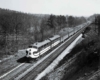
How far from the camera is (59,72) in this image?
29797 mm

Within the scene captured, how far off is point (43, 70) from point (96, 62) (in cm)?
1165

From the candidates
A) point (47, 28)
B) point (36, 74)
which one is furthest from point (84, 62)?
point (47, 28)

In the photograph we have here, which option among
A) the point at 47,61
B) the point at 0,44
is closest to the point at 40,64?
the point at 47,61

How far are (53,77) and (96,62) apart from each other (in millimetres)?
7659

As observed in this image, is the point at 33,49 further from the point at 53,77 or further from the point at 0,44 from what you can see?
the point at 0,44

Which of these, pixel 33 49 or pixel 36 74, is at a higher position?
pixel 33 49

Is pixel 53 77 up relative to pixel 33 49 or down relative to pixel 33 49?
down

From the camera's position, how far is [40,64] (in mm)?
36750

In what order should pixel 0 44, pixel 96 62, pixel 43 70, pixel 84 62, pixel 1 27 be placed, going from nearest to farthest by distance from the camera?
pixel 96 62, pixel 84 62, pixel 43 70, pixel 0 44, pixel 1 27

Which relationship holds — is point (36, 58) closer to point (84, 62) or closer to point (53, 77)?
point (53, 77)

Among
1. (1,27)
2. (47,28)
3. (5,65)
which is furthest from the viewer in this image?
(47,28)

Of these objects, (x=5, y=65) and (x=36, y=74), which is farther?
(x=5, y=65)

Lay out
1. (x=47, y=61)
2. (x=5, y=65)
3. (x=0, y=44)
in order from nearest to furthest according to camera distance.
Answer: (x=5, y=65) → (x=47, y=61) → (x=0, y=44)

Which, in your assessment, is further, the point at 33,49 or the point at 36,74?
the point at 33,49
